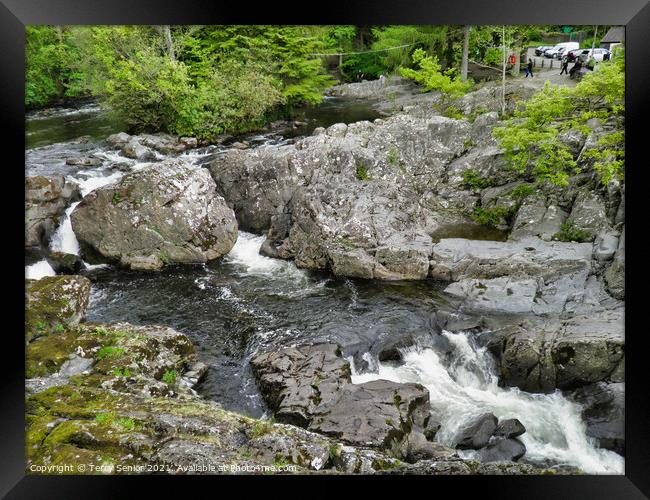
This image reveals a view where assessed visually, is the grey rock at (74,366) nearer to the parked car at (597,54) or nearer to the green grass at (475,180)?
the parked car at (597,54)

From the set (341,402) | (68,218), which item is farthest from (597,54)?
(68,218)

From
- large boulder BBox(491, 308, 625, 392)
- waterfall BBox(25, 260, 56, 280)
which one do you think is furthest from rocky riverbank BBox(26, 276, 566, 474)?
large boulder BBox(491, 308, 625, 392)

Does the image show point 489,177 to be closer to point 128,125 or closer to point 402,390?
point 402,390

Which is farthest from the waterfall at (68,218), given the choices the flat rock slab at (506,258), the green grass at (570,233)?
the green grass at (570,233)

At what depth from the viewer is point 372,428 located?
500 centimetres

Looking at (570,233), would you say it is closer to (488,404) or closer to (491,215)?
(491,215)

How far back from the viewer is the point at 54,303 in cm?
600

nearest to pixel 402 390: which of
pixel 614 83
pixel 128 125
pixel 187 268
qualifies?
pixel 614 83

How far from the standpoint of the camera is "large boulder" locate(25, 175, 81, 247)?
7.53 m

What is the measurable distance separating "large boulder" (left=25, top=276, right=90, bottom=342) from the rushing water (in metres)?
0.34

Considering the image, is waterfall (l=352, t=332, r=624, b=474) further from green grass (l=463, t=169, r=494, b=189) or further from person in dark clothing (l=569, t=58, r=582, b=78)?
green grass (l=463, t=169, r=494, b=189)

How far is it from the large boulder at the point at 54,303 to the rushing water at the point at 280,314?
0.34m

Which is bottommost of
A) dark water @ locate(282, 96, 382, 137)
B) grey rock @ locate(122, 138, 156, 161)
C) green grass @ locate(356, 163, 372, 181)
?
green grass @ locate(356, 163, 372, 181)

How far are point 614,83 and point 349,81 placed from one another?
12.2 feet
